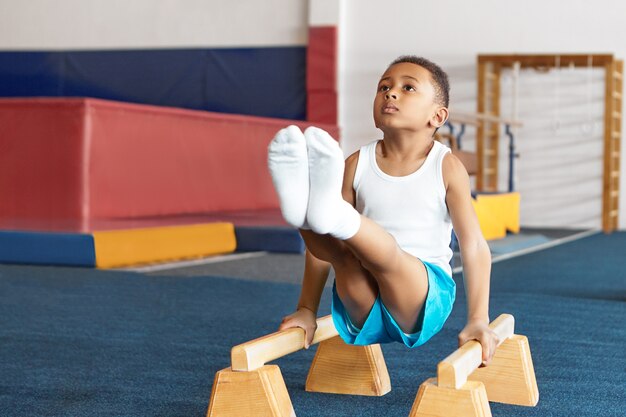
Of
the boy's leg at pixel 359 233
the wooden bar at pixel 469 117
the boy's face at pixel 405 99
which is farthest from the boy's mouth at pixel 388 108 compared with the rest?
the wooden bar at pixel 469 117

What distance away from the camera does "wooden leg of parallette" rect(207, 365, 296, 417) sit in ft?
5.27

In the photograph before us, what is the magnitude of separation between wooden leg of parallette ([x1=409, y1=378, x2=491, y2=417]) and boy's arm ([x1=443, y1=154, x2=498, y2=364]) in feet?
0.67

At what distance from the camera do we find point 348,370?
6.68 ft

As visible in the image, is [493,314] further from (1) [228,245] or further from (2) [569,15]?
(2) [569,15]

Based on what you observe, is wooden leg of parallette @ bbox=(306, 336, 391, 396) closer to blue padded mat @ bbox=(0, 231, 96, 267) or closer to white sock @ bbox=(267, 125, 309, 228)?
white sock @ bbox=(267, 125, 309, 228)

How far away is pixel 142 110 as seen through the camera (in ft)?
19.2

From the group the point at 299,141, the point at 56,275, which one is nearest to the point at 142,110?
the point at 56,275

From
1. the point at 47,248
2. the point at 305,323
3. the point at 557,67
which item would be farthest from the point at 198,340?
the point at 557,67

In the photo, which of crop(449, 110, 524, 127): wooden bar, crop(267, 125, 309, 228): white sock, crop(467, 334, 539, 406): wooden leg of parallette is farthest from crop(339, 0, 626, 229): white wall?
crop(267, 125, 309, 228): white sock

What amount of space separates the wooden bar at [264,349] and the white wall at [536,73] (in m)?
6.94

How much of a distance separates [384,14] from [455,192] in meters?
7.27

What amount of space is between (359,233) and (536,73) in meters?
7.20

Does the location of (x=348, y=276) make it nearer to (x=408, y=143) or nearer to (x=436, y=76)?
(x=408, y=143)

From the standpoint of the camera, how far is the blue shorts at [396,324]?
174 cm
